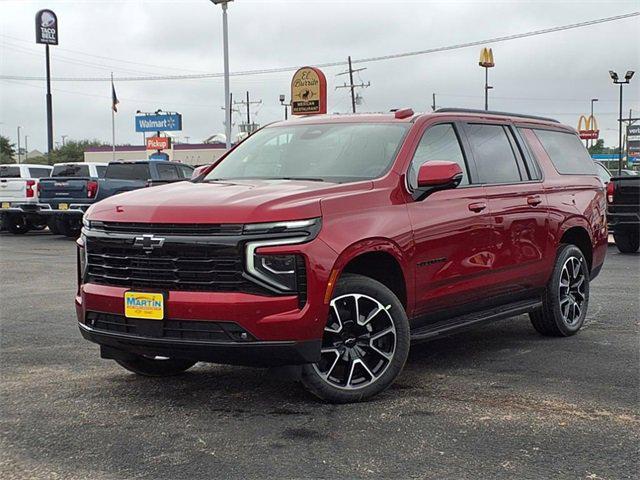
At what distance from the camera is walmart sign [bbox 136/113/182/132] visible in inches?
3004

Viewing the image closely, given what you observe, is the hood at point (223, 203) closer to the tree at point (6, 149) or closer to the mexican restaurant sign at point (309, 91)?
the mexican restaurant sign at point (309, 91)

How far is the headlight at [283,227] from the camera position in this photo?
454 cm

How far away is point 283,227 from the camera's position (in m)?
4.58

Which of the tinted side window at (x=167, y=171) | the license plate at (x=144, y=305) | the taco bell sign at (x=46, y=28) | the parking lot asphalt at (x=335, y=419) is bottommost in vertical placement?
the parking lot asphalt at (x=335, y=419)

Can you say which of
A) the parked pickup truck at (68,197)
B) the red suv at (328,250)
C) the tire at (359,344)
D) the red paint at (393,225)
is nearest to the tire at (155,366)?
the red suv at (328,250)

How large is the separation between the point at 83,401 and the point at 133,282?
36.1 inches

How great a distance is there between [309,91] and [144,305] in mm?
24004

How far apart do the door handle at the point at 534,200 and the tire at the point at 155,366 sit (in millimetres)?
3084

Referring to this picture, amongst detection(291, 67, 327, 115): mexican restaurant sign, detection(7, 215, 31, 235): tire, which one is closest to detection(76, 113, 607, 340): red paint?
detection(7, 215, 31, 235): tire

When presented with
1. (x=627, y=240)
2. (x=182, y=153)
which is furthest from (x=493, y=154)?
(x=182, y=153)

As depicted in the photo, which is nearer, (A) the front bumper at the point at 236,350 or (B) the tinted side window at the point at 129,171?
(A) the front bumper at the point at 236,350

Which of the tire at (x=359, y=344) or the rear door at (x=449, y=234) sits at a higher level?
the rear door at (x=449, y=234)

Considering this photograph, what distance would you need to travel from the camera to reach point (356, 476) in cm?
379

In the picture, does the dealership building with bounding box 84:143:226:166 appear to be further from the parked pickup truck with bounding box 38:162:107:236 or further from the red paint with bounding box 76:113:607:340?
the red paint with bounding box 76:113:607:340
